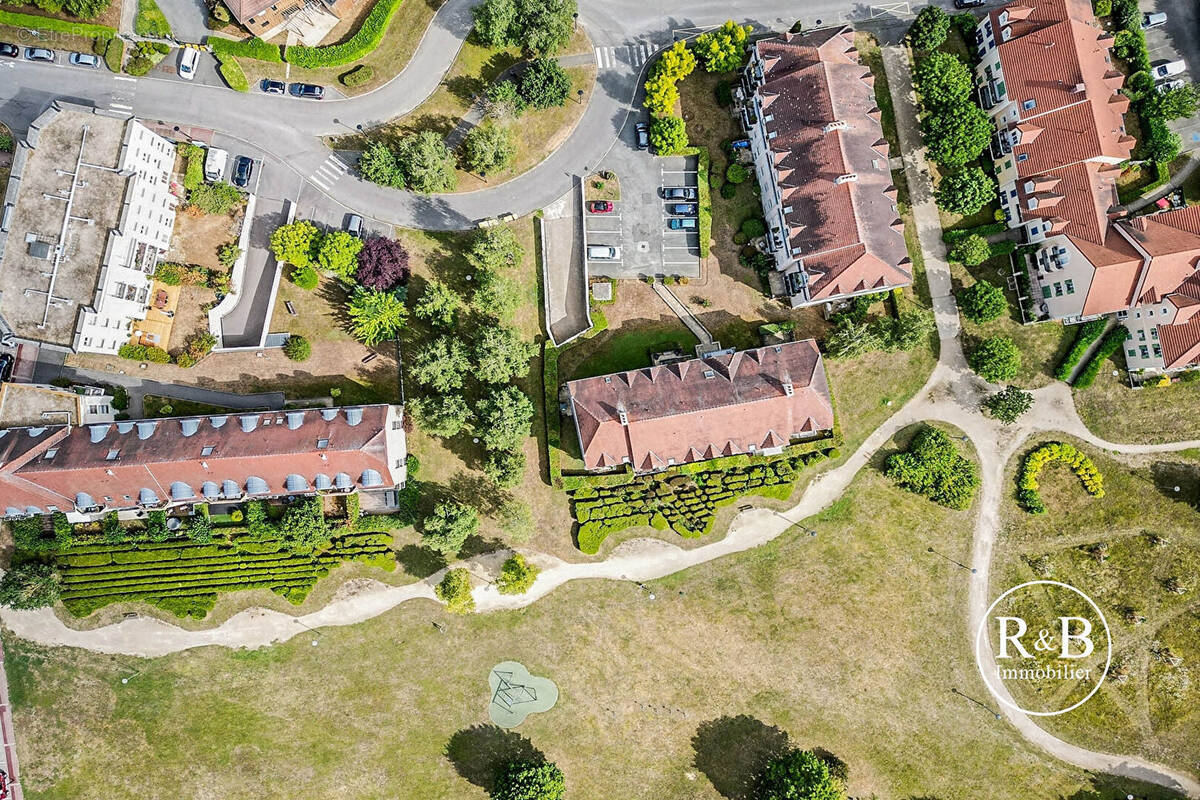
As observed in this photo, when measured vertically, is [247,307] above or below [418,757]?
above

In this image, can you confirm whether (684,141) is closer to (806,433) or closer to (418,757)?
(806,433)

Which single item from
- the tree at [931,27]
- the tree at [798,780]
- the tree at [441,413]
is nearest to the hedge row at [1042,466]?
the tree at [798,780]

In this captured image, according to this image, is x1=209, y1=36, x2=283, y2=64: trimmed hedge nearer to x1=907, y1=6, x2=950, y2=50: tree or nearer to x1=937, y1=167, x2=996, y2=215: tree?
x1=907, y1=6, x2=950, y2=50: tree

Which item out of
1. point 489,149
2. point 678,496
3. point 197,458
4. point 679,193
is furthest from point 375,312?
point 678,496

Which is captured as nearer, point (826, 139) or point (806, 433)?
point (826, 139)

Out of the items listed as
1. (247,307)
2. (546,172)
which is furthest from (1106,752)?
(247,307)

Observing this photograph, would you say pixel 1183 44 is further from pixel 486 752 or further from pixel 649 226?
pixel 486 752
